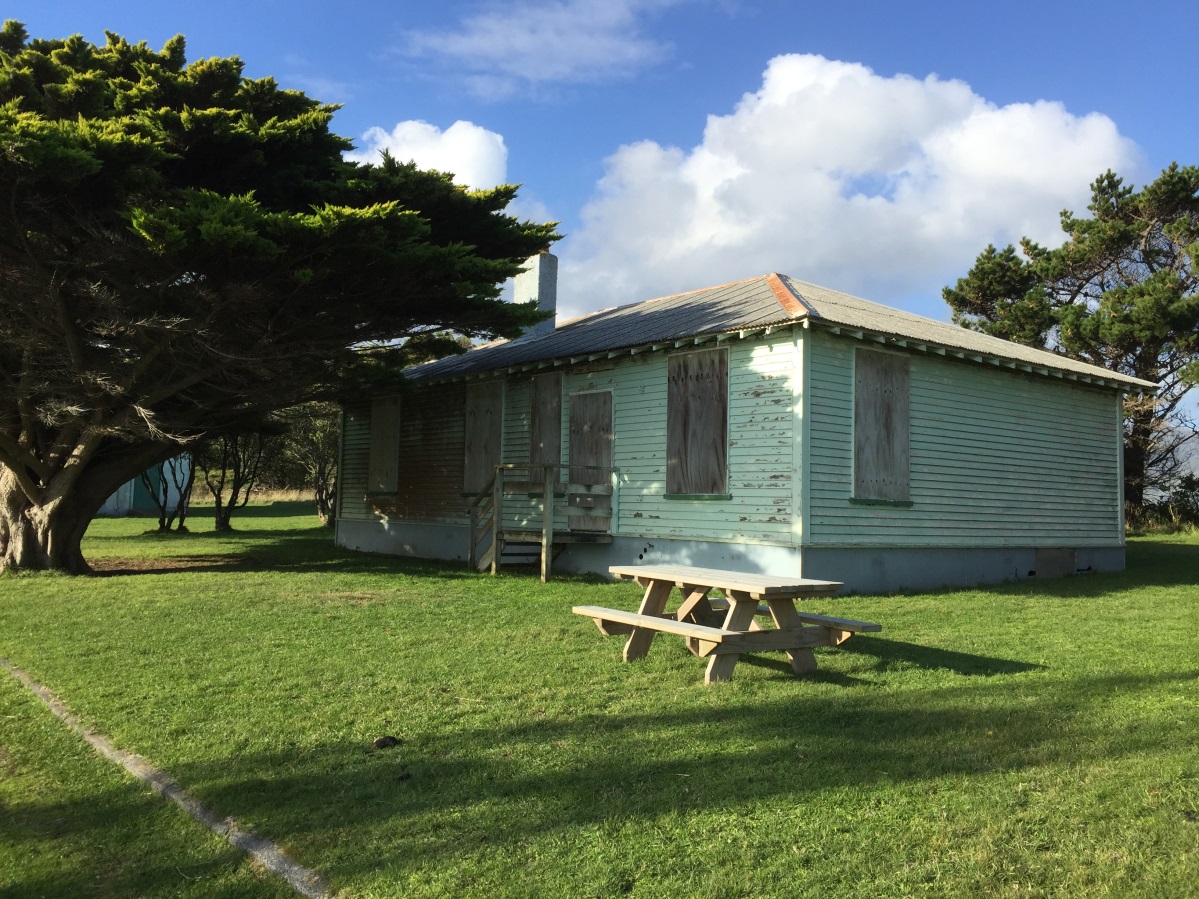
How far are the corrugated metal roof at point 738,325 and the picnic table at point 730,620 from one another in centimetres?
546

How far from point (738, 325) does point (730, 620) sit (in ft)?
22.1

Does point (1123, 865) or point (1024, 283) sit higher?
point (1024, 283)

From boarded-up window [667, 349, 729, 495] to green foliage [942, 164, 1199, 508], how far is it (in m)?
18.4

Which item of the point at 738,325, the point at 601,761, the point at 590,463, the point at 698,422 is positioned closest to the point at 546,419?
the point at 590,463

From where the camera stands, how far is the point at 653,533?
13594 millimetres

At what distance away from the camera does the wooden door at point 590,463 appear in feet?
47.3

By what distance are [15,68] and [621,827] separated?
506 inches

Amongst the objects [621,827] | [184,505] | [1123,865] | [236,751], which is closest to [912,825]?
[1123,865]

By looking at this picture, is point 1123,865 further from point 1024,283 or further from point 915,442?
point 1024,283

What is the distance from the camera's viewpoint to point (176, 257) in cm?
1129

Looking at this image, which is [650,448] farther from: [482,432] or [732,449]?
[482,432]

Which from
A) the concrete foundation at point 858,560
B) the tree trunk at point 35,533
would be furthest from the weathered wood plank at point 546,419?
the tree trunk at point 35,533

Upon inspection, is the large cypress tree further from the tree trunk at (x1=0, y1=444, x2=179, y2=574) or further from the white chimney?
the white chimney

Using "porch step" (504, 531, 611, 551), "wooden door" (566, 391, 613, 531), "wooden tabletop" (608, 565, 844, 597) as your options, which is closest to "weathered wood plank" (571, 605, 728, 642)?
"wooden tabletop" (608, 565, 844, 597)
